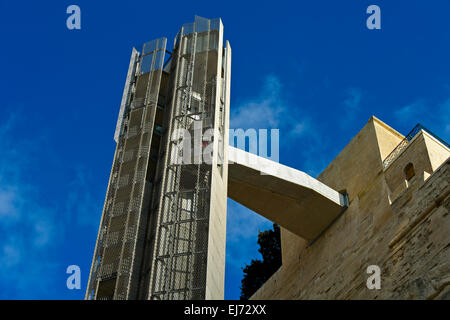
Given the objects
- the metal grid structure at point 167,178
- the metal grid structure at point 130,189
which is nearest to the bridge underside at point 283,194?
the metal grid structure at point 167,178

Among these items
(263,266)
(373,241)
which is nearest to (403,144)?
(373,241)

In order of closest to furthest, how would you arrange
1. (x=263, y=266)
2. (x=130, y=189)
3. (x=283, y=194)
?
(x=130, y=189) → (x=283, y=194) → (x=263, y=266)

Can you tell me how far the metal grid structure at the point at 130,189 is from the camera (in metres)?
12.7

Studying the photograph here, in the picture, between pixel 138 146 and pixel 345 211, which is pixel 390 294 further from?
pixel 138 146

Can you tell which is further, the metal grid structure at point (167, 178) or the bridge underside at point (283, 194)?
the bridge underside at point (283, 194)

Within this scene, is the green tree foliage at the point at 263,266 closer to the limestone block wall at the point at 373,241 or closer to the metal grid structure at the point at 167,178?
the limestone block wall at the point at 373,241

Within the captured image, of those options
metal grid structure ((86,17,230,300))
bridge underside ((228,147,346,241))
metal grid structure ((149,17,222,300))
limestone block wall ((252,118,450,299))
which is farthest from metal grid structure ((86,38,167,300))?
limestone block wall ((252,118,450,299))

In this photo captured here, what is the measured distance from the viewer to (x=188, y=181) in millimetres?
14039

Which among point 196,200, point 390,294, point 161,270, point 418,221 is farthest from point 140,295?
point 418,221

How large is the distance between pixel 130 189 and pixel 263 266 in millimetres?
12114

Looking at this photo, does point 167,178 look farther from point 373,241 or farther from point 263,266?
point 263,266

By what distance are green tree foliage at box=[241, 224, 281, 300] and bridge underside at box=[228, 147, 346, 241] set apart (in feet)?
24.1

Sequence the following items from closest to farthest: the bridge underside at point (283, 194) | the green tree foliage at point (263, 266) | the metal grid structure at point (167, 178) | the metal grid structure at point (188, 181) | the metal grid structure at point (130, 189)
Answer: the metal grid structure at point (188, 181) < the metal grid structure at point (167, 178) < the metal grid structure at point (130, 189) < the bridge underside at point (283, 194) < the green tree foliage at point (263, 266)

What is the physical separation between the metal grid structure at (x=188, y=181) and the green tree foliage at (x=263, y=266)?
11.1m
